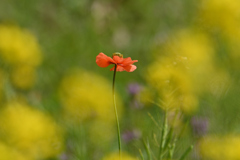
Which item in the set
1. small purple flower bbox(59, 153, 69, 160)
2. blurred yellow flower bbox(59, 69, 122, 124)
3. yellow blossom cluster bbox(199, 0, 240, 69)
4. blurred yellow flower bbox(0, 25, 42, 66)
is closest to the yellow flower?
yellow blossom cluster bbox(199, 0, 240, 69)

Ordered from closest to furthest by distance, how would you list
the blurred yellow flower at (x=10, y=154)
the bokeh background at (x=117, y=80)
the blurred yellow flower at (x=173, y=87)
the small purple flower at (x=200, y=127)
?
the blurred yellow flower at (x=173, y=87)
the blurred yellow flower at (x=10, y=154)
the bokeh background at (x=117, y=80)
the small purple flower at (x=200, y=127)

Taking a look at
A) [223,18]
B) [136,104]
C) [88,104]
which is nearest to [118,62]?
[88,104]

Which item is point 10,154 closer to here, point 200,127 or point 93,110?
point 93,110

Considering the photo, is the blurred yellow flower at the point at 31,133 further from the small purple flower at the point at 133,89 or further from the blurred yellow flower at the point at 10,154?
the small purple flower at the point at 133,89

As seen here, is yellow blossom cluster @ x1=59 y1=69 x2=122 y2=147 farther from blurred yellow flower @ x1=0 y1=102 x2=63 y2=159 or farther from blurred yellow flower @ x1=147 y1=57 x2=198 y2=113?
blurred yellow flower @ x1=147 y1=57 x2=198 y2=113

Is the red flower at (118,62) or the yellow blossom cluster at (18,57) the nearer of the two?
the red flower at (118,62)

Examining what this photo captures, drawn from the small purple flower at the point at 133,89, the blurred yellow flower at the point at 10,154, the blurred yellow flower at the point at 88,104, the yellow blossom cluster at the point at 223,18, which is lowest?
the blurred yellow flower at the point at 10,154

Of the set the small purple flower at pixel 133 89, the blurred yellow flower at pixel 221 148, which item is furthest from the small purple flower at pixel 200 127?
the small purple flower at pixel 133 89
